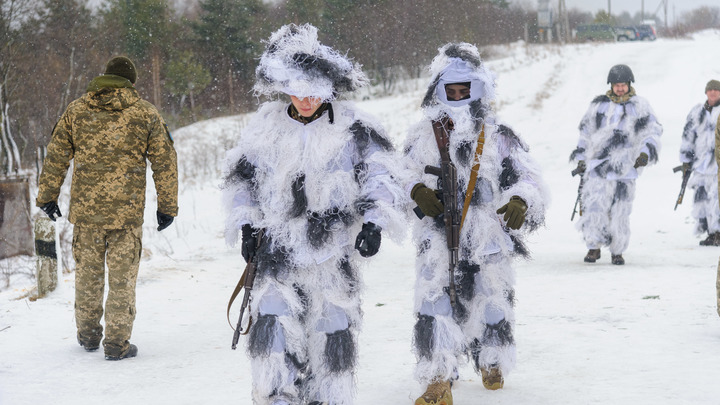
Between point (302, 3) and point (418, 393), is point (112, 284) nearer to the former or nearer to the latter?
point (418, 393)

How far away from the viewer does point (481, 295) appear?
4.42 m

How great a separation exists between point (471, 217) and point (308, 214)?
3.39 feet

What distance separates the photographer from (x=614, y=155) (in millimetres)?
8547

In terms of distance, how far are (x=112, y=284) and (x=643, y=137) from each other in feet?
19.6

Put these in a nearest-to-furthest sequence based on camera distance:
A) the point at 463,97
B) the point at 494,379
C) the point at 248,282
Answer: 1. the point at 248,282
2. the point at 463,97
3. the point at 494,379

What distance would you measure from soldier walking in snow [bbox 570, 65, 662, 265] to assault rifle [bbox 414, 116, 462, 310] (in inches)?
186

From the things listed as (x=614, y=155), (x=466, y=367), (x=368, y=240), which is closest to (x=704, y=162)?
(x=614, y=155)

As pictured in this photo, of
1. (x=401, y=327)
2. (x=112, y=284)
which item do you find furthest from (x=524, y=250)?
(x=112, y=284)

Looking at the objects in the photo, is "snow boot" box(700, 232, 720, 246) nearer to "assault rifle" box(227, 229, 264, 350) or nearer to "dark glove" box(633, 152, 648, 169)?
"dark glove" box(633, 152, 648, 169)

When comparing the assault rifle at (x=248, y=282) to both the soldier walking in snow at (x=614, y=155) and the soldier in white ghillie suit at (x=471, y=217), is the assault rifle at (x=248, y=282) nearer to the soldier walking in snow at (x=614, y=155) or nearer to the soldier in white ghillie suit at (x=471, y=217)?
the soldier in white ghillie suit at (x=471, y=217)

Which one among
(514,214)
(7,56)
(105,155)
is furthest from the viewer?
(7,56)

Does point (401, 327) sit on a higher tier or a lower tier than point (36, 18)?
lower

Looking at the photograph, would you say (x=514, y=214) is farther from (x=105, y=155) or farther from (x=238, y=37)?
(x=238, y=37)

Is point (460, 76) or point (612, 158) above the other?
point (460, 76)
